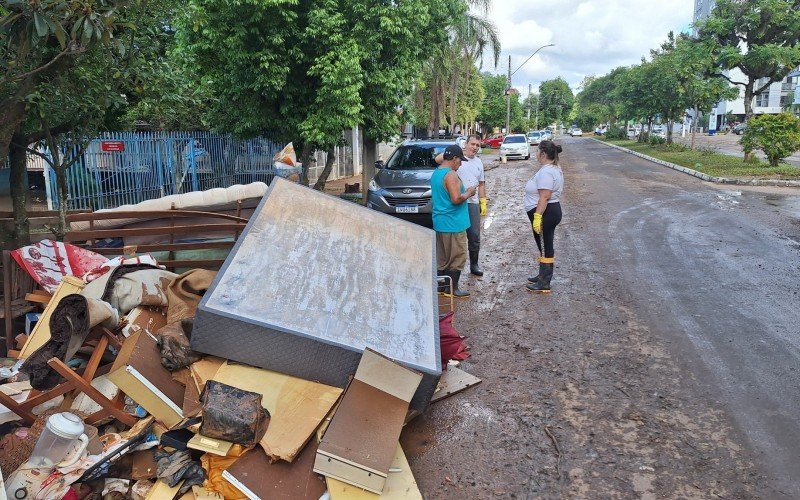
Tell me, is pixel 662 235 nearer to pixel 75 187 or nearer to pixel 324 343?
pixel 324 343

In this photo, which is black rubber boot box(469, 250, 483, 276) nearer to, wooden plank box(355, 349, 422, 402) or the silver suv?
the silver suv

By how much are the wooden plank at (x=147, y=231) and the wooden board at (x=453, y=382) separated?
2.89m

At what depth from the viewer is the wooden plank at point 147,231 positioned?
5684 mm

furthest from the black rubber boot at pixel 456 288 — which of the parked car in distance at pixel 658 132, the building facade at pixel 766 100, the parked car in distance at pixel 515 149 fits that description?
the building facade at pixel 766 100

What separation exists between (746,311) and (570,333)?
2040 millimetres

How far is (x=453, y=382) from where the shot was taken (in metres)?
4.63

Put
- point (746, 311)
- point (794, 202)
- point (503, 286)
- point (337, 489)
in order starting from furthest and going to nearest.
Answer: point (794, 202) < point (503, 286) < point (746, 311) < point (337, 489)

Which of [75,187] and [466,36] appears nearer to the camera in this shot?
[75,187]

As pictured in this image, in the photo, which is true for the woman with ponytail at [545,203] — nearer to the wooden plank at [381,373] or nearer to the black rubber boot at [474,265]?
the black rubber boot at [474,265]

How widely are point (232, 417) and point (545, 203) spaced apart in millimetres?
4765

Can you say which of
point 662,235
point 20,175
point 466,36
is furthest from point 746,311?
point 466,36

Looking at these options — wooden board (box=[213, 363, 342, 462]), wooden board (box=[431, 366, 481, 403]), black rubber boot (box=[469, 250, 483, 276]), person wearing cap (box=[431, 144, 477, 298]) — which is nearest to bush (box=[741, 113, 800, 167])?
black rubber boot (box=[469, 250, 483, 276])

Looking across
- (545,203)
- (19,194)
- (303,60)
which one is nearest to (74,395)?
(545,203)

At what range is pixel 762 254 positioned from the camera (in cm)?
859
